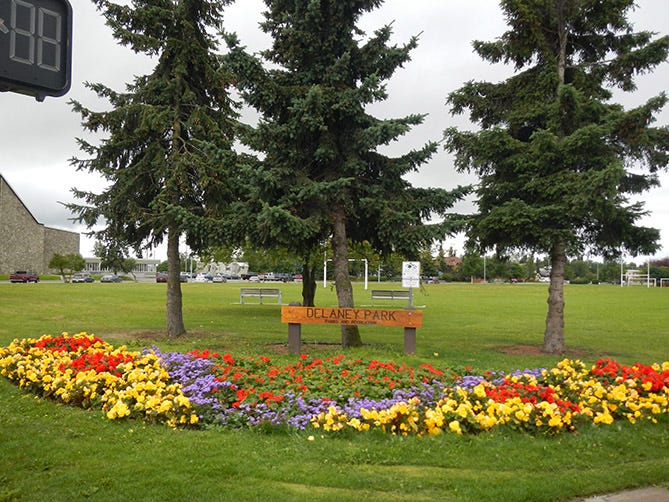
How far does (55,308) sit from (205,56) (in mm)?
13961

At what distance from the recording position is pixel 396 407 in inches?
212

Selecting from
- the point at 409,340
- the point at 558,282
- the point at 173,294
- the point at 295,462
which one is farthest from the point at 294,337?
the point at 558,282

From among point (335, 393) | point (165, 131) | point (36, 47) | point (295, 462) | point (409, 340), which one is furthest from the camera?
point (165, 131)

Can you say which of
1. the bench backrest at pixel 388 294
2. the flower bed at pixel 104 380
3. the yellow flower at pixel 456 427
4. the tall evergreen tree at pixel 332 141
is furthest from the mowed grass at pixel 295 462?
the bench backrest at pixel 388 294

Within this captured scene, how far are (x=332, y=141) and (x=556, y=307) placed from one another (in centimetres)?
614

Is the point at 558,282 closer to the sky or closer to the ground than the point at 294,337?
closer to the sky

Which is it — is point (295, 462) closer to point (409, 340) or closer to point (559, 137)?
point (409, 340)

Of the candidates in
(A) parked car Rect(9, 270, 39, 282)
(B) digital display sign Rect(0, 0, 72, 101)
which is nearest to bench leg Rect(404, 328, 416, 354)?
(B) digital display sign Rect(0, 0, 72, 101)

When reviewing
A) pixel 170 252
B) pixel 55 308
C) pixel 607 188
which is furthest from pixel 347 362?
pixel 55 308

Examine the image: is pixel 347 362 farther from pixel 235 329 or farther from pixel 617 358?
pixel 235 329

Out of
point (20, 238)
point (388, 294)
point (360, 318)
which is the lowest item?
point (388, 294)

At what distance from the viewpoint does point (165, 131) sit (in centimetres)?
1395

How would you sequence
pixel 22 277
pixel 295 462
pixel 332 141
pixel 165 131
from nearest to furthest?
pixel 295 462, pixel 332 141, pixel 165 131, pixel 22 277

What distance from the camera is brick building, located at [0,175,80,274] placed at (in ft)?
239
